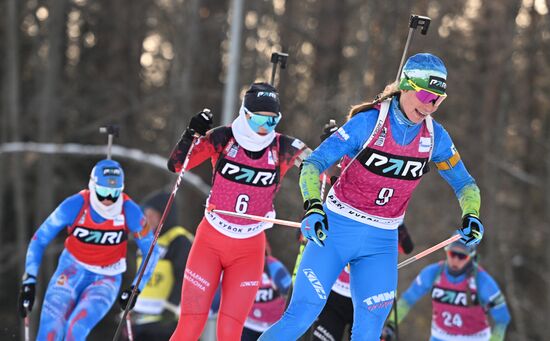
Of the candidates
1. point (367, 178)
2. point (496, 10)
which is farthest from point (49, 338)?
point (496, 10)

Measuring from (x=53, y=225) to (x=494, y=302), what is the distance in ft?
13.4

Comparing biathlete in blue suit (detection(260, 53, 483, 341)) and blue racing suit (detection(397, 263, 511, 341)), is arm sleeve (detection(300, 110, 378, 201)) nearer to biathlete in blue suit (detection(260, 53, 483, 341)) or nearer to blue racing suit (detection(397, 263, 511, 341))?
biathlete in blue suit (detection(260, 53, 483, 341))

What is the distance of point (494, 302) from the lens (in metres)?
8.24

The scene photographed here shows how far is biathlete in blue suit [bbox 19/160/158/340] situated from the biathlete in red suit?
1.11m

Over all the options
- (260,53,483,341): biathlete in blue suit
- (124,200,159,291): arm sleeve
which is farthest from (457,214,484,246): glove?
(124,200,159,291): arm sleeve

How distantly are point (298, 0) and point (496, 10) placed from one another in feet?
21.9

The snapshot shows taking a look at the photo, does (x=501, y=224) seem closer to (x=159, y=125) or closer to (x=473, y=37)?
(x=473, y=37)

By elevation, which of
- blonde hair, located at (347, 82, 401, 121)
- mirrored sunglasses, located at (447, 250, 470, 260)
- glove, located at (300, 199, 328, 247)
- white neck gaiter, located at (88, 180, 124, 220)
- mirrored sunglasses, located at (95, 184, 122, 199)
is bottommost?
mirrored sunglasses, located at (447, 250, 470, 260)

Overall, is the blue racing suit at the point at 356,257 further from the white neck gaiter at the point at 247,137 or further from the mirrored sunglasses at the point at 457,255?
the mirrored sunglasses at the point at 457,255

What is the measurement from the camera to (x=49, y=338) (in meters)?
6.75

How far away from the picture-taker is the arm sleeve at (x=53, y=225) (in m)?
7.03

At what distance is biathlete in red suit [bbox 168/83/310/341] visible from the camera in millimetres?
5914

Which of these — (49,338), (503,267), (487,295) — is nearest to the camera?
(49,338)

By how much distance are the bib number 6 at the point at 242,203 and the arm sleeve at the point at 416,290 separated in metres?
2.52
